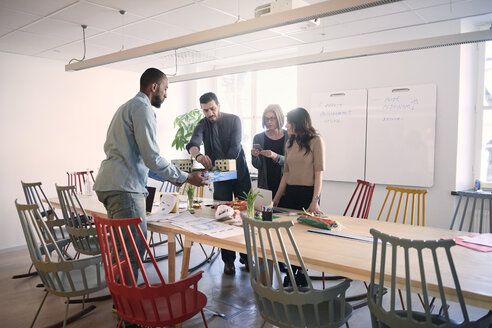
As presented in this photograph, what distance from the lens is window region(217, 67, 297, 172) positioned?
19.4 ft

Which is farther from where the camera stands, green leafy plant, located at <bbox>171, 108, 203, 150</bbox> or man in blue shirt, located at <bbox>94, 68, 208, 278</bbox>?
green leafy plant, located at <bbox>171, 108, 203, 150</bbox>

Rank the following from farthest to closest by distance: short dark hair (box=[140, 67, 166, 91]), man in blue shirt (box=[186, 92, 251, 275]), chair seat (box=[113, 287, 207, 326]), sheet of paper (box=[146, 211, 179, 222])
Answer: man in blue shirt (box=[186, 92, 251, 275]), sheet of paper (box=[146, 211, 179, 222]), short dark hair (box=[140, 67, 166, 91]), chair seat (box=[113, 287, 207, 326])

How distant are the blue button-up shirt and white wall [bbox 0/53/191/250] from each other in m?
3.32

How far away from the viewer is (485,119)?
13.9ft

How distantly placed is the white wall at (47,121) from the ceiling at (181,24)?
32 centimetres

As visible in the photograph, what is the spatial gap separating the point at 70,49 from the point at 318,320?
459 cm

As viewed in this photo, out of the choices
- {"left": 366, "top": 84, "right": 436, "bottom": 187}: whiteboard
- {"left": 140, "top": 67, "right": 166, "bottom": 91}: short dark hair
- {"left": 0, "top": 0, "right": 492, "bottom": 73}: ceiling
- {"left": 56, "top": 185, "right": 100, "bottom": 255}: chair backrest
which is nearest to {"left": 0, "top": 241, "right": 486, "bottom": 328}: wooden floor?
{"left": 56, "top": 185, "right": 100, "bottom": 255}: chair backrest

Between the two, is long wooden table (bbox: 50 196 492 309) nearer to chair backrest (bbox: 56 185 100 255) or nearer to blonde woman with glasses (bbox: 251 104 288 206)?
chair backrest (bbox: 56 185 100 255)

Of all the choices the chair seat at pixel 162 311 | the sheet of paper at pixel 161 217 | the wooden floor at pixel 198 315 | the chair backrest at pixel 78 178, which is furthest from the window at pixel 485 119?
the chair backrest at pixel 78 178

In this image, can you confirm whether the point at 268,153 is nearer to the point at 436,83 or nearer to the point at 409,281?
the point at 409,281

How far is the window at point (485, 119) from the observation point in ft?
13.7

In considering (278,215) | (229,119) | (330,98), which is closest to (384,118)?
(330,98)

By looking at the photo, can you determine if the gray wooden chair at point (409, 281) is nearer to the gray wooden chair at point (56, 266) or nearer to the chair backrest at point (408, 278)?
the chair backrest at point (408, 278)

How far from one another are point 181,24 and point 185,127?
2509mm
